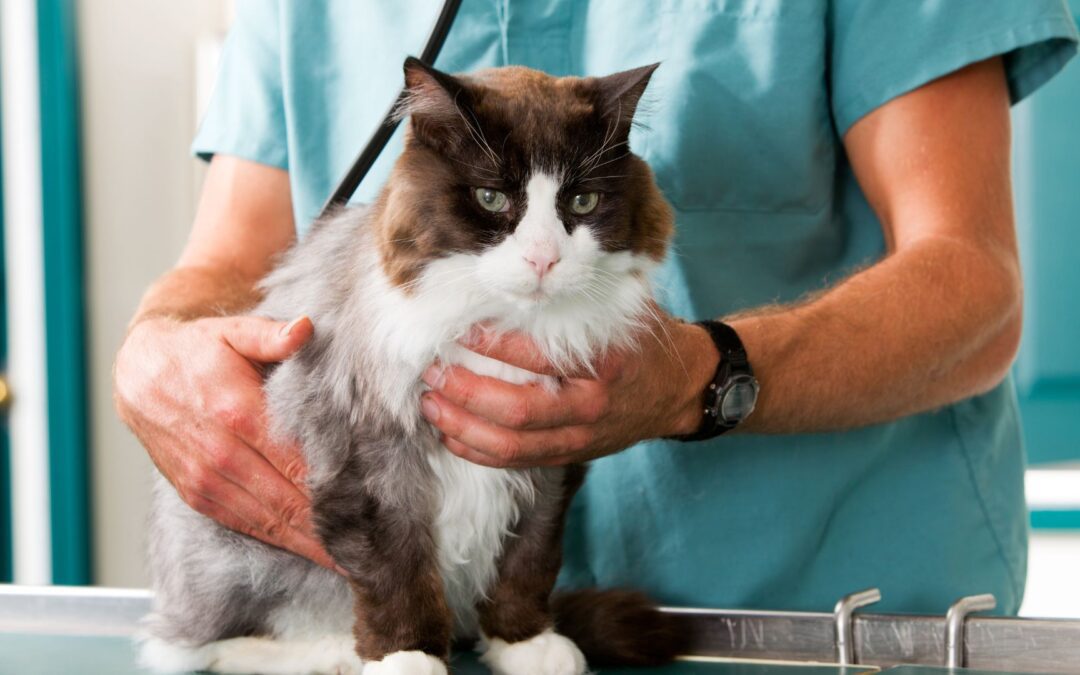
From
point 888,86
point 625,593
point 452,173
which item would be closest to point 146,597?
point 625,593

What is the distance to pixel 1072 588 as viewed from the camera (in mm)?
2945

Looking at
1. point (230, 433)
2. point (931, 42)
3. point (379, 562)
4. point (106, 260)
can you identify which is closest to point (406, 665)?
point (379, 562)

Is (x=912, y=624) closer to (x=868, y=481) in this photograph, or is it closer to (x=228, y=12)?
(x=868, y=481)

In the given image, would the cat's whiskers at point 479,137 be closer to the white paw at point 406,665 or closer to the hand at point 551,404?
the hand at point 551,404

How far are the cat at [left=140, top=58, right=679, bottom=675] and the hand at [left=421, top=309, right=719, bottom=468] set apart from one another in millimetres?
20

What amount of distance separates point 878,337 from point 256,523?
82 centimetres

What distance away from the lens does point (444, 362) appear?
1.17 m

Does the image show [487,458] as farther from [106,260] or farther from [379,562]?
[106,260]

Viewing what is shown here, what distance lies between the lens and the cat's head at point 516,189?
1.10 metres

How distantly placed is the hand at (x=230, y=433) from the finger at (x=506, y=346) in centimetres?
21

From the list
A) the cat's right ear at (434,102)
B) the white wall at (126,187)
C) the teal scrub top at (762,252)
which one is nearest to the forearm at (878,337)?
the teal scrub top at (762,252)

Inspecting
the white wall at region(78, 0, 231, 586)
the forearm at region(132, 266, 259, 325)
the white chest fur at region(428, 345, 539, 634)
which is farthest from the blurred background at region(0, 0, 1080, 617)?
the white chest fur at region(428, 345, 539, 634)

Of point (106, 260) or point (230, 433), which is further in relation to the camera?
point (106, 260)

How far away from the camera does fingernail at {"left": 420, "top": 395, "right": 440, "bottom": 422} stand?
117cm
